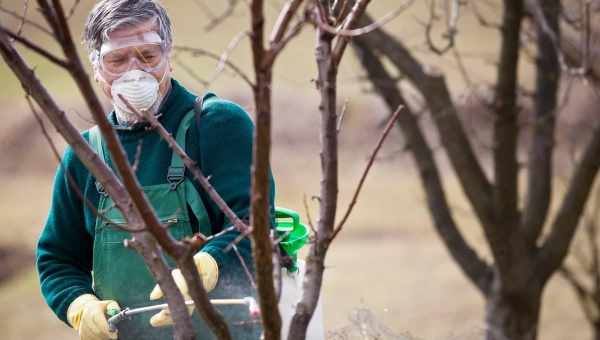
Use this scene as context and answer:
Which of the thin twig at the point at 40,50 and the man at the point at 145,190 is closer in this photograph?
the thin twig at the point at 40,50

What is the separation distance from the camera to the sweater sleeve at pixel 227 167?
7.52 feet

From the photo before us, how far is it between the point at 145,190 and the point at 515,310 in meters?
3.33

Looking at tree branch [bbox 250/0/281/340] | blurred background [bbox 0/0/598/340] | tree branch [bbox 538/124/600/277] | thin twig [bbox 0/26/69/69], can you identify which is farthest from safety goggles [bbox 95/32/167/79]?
blurred background [bbox 0/0/598/340]

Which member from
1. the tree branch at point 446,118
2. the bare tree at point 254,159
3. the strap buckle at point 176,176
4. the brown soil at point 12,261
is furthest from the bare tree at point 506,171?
the brown soil at point 12,261

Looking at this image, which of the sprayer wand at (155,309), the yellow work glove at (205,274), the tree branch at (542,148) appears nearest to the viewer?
the sprayer wand at (155,309)

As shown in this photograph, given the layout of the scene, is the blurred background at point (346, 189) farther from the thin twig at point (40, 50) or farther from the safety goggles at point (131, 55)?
the thin twig at point (40, 50)

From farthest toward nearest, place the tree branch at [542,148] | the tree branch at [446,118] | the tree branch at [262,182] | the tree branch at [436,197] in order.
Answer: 1. the tree branch at [542,148]
2. the tree branch at [436,197]
3. the tree branch at [446,118]
4. the tree branch at [262,182]

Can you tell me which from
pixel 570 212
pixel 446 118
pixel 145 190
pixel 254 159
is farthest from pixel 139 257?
pixel 570 212

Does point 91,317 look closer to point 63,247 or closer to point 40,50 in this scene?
point 63,247

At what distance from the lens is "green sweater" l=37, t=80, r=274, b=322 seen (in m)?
2.33

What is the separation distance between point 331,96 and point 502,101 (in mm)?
3330

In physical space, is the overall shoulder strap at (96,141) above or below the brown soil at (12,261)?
above

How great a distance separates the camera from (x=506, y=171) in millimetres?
5047

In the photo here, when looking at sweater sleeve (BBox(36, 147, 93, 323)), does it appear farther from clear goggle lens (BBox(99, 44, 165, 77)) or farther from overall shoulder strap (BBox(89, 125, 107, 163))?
clear goggle lens (BBox(99, 44, 165, 77))
